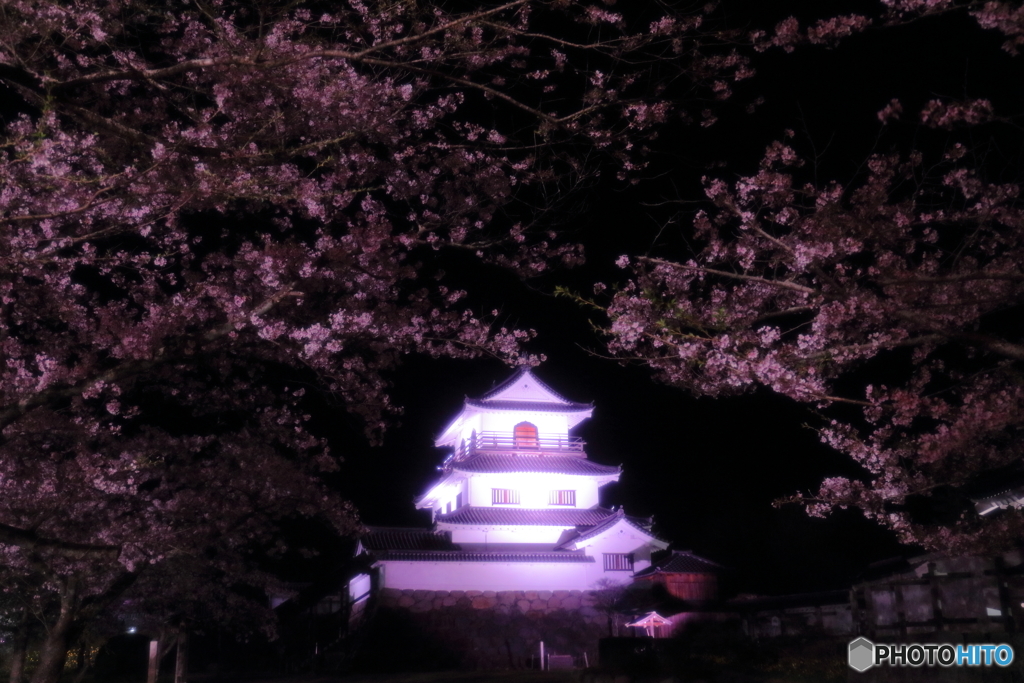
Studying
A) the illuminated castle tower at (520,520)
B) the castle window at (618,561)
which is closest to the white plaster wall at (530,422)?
the illuminated castle tower at (520,520)

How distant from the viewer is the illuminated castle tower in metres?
32.6

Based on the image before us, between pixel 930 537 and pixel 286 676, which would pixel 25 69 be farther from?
pixel 286 676

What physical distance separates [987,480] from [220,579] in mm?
20687

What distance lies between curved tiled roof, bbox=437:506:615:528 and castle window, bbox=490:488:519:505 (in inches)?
25.3

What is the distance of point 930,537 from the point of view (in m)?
12.9

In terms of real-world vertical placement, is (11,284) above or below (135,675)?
above

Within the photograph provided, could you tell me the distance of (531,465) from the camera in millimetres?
35969

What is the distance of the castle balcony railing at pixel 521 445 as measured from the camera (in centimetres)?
3694

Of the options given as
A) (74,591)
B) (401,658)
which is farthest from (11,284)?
(401,658)

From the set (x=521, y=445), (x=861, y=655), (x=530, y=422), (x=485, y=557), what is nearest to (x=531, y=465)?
(x=521, y=445)

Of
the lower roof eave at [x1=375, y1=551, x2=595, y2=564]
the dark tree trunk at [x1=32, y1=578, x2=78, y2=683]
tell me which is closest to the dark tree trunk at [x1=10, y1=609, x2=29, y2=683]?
the dark tree trunk at [x1=32, y1=578, x2=78, y2=683]

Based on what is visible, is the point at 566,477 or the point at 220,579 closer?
the point at 220,579

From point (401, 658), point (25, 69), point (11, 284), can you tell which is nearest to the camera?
point (25, 69)

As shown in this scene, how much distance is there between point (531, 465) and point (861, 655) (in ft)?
76.2
